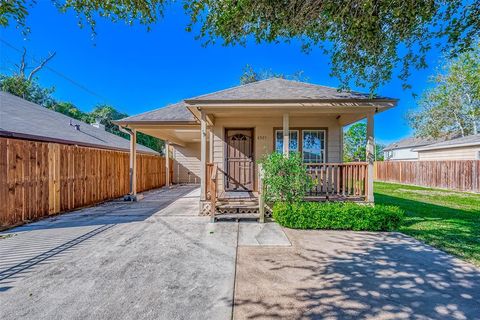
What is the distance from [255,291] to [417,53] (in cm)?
613

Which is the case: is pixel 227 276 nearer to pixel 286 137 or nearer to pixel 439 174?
pixel 286 137

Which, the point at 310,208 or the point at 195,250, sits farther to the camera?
the point at 310,208

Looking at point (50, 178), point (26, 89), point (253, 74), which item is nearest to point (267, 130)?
point (50, 178)

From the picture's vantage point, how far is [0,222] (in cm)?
532

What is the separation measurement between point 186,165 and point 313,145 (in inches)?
418

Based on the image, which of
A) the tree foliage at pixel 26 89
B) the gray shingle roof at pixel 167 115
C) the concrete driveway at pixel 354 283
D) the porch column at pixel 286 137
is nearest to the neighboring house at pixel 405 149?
the porch column at pixel 286 137

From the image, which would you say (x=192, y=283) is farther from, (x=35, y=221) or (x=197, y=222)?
(x=35, y=221)

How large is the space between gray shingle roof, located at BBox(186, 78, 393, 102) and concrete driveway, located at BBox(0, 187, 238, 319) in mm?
3515

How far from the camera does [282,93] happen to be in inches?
269

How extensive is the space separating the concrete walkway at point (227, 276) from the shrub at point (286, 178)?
1.02m

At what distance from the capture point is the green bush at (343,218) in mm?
5531

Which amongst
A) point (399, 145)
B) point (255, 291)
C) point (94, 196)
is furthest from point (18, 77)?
point (399, 145)

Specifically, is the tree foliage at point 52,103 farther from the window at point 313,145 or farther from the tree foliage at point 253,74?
the window at point 313,145

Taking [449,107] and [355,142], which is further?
[355,142]
